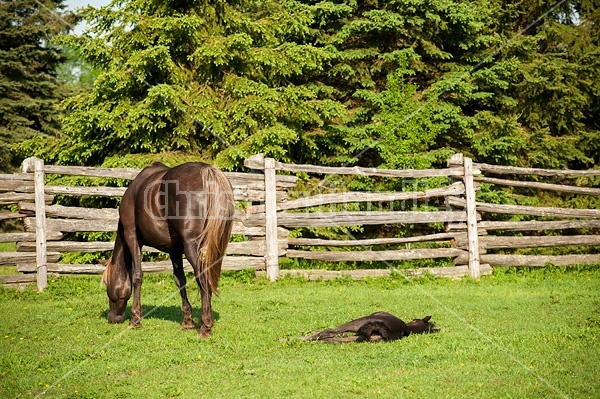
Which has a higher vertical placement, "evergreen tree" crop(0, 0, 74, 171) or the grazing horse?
"evergreen tree" crop(0, 0, 74, 171)

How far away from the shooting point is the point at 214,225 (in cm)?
718

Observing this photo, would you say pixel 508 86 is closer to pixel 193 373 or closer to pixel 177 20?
pixel 177 20

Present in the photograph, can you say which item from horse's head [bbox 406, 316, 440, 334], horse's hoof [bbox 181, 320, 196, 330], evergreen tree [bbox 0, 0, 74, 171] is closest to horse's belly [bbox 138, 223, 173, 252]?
horse's hoof [bbox 181, 320, 196, 330]

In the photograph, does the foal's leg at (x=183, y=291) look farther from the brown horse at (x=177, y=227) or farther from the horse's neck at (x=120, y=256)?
the horse's neck at (x=120, y=256)

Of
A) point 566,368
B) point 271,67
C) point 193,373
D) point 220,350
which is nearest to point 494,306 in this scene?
point 566,368

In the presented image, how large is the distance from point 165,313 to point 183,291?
47.7 inches

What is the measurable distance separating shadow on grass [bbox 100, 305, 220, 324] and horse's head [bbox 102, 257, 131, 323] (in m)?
0.31

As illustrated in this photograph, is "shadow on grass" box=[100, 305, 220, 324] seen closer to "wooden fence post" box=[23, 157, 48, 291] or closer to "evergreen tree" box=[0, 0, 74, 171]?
"wooden fence post" box=[23, 157, 48, 291]

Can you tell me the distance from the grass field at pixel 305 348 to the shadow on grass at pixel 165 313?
1.6 inches

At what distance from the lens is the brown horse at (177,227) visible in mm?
7219

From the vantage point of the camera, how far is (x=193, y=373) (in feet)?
18.6

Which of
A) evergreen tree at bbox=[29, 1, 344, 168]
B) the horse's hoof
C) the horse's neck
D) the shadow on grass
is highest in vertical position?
evergreen tree at bbox=[29, 1, 344, 168]

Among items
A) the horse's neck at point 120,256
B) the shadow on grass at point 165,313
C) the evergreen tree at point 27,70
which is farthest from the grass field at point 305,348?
the evergreen tree at point 27,70

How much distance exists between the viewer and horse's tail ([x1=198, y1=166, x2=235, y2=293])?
7.16 metres
